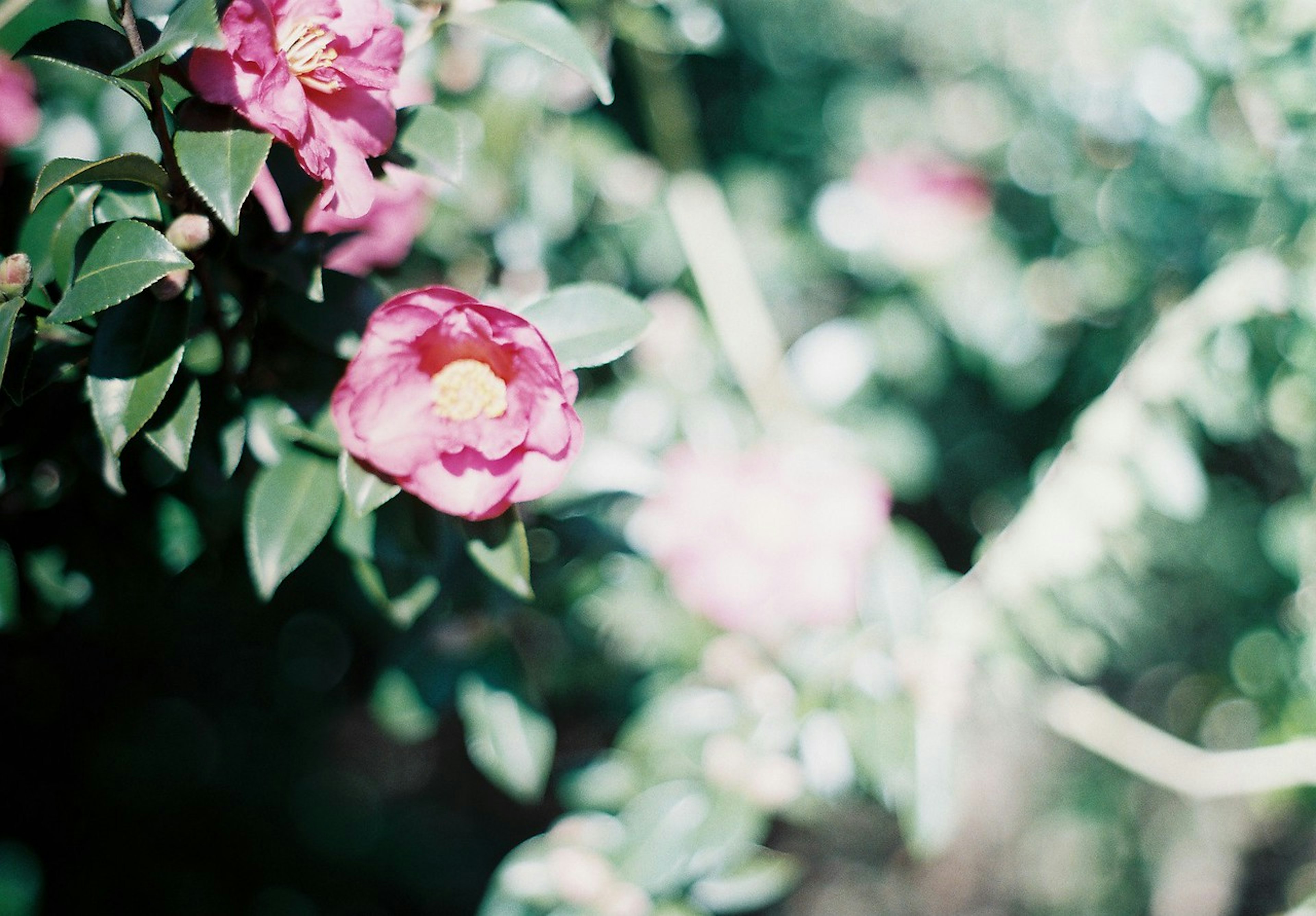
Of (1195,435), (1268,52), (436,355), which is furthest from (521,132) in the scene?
(1195,435)

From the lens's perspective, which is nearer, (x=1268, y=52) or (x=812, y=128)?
(x=1268, y=52)

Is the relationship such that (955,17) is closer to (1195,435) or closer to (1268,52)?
(1268,52)

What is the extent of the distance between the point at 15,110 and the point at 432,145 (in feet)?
1.66

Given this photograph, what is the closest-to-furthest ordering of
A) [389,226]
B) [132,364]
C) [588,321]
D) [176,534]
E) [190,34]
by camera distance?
[190,34], [132,364], [588,321], [176,534], [389,226]

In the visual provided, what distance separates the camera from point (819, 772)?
99 centimetres

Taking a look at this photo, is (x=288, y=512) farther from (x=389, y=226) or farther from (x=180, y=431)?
(x=389, y=226)

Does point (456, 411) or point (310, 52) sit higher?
point (310, 52)

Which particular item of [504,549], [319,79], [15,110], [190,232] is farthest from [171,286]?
[15,110]

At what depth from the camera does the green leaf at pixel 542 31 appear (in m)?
0.59

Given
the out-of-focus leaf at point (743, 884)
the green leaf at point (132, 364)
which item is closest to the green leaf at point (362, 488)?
the green leaf at point (132, 364)

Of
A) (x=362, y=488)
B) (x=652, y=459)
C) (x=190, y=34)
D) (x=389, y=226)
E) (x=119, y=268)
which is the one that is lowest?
(x=652, y=459)

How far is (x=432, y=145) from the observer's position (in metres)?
0.60

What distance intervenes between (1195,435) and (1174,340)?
0.33 meters

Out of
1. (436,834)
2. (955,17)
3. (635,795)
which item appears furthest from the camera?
(955,17)
